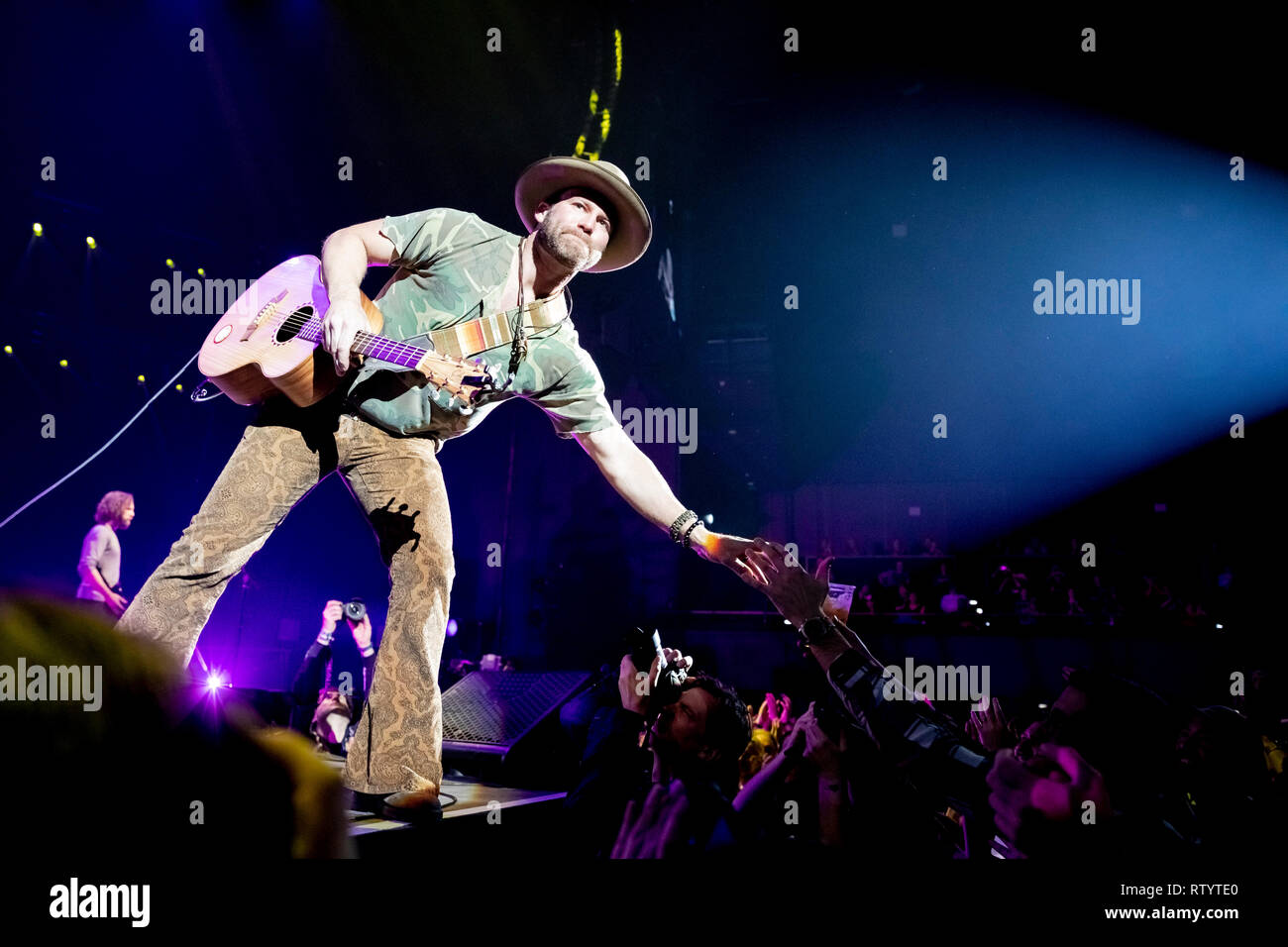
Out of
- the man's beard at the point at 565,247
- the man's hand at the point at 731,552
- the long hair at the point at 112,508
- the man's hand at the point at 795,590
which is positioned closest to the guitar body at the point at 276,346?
A: the man's beard at the point at 565,247

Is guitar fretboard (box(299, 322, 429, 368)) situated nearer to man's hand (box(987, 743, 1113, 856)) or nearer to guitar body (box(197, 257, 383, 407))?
guitar body (box(197, 257, 383, 407))

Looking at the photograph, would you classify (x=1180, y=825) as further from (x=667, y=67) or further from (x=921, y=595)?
(x=921, y=595)

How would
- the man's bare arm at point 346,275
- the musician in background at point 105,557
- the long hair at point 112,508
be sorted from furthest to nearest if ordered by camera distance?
1. the long hair at point 112,508
2. the musician in background at point 105,557
3. the man's bare arm at point 346,275

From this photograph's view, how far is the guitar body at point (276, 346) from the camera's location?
2.66 meters

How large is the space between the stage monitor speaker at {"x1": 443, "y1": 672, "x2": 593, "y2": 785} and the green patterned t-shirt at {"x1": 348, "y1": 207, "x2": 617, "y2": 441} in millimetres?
1295

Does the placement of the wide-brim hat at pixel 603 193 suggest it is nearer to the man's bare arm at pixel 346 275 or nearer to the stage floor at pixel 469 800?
the man's bare arm at pixel 346 275

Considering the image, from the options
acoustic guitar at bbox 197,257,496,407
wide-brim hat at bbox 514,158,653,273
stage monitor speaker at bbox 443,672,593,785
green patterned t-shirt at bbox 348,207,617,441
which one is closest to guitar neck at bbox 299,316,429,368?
acoustic guitar at bbox 197,257,496,407

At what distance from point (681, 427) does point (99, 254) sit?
7.66 m

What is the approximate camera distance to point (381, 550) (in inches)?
113

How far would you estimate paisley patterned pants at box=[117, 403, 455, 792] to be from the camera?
262 centimetres

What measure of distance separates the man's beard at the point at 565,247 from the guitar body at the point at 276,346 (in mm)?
666

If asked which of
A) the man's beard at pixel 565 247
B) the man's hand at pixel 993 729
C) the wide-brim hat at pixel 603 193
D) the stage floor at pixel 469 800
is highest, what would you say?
the wide-brim hat at pixel 603 193

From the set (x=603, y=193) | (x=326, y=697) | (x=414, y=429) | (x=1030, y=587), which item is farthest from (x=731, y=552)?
(x=1030, y=587)
